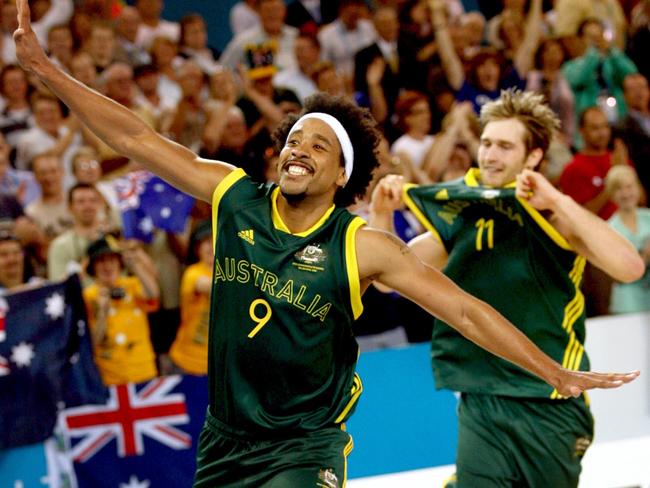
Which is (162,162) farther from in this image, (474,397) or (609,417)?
(609,417)

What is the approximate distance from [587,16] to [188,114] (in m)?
4.66

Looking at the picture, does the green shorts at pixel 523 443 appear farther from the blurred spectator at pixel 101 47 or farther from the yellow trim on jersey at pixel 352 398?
the blurred spectator at pixel 101 47

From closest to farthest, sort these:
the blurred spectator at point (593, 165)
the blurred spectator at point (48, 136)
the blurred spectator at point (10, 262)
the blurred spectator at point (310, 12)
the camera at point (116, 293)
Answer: the blurred spectator at point (10, 262)
the camera at point (116, 293)
the blurred spectator at point (48, 136)
the blurred spectator at point (593, 165)
the blurred spectator at point (310, 12)

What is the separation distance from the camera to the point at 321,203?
448cm

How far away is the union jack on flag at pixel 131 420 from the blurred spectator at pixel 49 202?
160 cm

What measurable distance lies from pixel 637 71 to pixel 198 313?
5837 mm

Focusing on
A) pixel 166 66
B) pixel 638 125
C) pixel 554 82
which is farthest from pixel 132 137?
pixel 554 82

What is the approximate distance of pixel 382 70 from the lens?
34.8 ft

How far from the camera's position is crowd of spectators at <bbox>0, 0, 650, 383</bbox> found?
7.73 m

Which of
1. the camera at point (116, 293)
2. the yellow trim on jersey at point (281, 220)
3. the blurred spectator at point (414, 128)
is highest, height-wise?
the blurred spectator at point (414, 128)

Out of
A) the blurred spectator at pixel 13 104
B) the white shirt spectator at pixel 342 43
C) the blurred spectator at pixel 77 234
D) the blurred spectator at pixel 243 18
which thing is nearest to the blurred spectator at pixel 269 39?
the blurred spectator at pixel 243 18

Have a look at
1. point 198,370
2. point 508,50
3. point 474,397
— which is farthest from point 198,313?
point 508,50

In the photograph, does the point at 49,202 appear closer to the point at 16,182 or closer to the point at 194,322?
the point at 16,182

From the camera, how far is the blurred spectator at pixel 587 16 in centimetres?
1193
